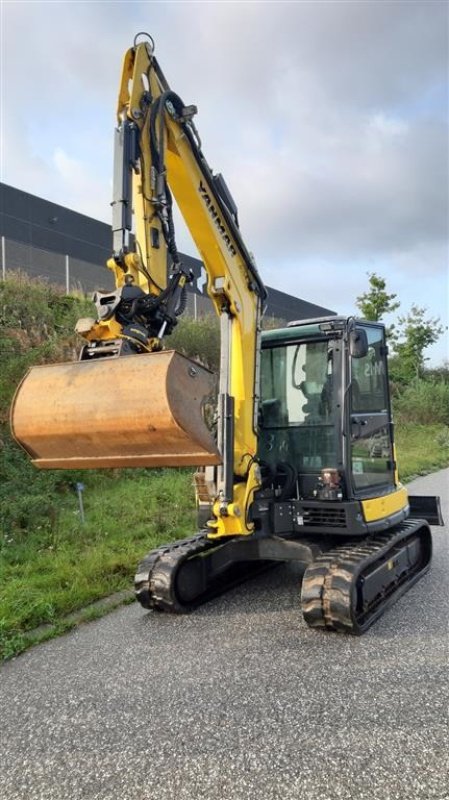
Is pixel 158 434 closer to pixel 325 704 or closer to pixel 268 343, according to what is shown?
pixel 325 704

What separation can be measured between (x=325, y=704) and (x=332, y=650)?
31.1 inches

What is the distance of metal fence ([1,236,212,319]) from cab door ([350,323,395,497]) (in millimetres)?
8011

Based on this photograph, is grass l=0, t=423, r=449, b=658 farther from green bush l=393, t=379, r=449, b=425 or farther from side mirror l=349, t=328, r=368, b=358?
green bush l=393, t=379, r=449, b=425

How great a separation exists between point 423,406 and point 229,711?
21.1 metres

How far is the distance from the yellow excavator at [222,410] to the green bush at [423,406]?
17076 mm

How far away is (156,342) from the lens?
3.98 metres

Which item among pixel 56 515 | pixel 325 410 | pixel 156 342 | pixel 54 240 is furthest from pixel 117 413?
pixel 54 240

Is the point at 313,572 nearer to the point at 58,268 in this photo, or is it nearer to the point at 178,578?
the point at 178,578

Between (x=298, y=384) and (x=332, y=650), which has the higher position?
(x=298, y=384)

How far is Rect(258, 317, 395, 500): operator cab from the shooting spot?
527cm

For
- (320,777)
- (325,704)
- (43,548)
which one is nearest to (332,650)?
(325,704)

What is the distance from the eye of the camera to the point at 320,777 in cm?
274

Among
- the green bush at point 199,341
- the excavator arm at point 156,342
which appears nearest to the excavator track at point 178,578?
the excavator arm at point 156,342

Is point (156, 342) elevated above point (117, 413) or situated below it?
above
